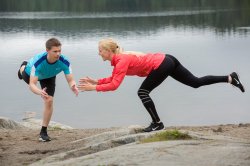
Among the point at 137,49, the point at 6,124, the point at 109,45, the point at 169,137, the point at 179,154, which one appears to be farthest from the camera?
the point at 137,49

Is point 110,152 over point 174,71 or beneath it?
beneath

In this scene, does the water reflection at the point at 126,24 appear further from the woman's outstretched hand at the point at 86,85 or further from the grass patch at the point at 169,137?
the grass patch at the point at 169,137

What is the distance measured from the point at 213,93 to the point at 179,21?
4860cm

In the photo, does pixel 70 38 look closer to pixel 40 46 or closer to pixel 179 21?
pixel 40 46

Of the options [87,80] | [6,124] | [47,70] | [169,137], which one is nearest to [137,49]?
[6,124]

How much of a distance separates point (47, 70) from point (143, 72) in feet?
6.49

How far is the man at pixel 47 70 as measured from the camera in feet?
35.1

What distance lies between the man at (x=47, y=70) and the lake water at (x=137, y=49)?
45.4 feet

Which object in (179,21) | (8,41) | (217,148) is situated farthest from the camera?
(179,21)

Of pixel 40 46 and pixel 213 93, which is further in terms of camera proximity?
pixel 40 46

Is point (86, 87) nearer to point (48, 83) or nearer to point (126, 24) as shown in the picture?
point (48, 83)

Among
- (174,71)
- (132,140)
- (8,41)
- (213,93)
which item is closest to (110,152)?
(132,140)

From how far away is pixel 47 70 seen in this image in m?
11.2

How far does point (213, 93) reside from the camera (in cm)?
3356
